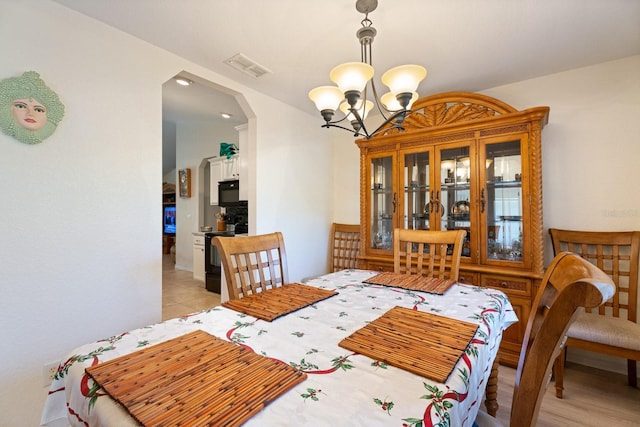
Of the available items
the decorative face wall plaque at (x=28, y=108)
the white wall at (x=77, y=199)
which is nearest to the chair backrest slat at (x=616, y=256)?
the white wall at (x=77, y=199)

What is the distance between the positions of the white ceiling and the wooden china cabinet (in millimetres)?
436

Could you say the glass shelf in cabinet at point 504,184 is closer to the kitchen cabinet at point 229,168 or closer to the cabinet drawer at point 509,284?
the cabinet drawer at point 509,284

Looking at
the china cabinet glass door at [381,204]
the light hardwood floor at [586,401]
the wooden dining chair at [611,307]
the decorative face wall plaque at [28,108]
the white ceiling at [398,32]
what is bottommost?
the light hardwood floor at [586,401]

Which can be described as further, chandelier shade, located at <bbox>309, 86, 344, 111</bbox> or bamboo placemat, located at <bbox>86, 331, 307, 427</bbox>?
chandelier shade, located at <bbox>309, 86, 344, 111</bbox>

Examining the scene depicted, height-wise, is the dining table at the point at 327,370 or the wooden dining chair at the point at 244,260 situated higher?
the wooden dining chair at the point at 244,260

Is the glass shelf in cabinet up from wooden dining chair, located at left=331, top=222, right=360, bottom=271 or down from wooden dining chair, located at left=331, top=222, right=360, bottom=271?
up

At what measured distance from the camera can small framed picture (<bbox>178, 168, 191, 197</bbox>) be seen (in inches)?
211

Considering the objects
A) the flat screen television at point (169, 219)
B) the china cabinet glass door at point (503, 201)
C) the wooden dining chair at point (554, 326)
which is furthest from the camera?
the flat screen television at point (169, 219)

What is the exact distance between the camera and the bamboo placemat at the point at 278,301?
112 cm

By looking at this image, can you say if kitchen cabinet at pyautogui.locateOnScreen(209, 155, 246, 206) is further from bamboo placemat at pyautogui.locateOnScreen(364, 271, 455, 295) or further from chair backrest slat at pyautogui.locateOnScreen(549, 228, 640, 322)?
chair backrest slat at pyautogui.locateOnScreen(549, 228, 640, 322)

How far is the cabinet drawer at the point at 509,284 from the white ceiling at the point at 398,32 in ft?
5.73

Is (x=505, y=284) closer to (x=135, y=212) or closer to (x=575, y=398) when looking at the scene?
(x=575, y=398)

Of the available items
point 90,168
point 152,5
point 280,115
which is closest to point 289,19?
point 152,5

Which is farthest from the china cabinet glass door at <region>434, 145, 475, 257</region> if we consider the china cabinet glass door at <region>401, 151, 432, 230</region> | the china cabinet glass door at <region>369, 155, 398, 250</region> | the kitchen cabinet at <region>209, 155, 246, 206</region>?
the kitchen cabinet at <region>209, 155, 246, 206</region>
